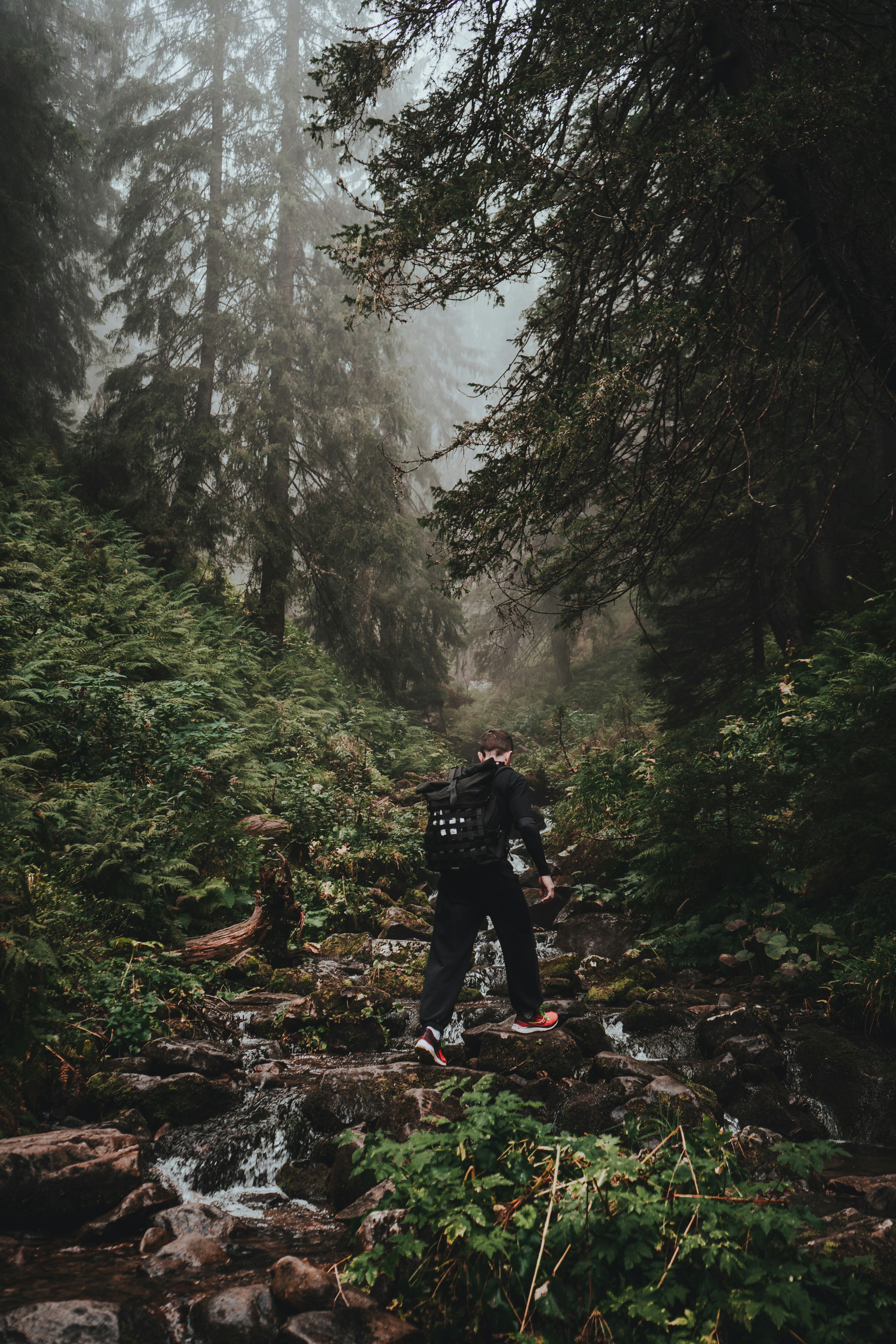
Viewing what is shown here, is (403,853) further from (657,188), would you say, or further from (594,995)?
(657,188)

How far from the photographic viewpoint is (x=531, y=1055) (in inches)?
182

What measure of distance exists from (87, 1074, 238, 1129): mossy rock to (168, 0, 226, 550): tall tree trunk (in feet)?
36.1

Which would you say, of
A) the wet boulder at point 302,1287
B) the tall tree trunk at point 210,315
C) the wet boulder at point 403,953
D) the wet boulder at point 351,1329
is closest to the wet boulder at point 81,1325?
the wet boulder at point 302,1287

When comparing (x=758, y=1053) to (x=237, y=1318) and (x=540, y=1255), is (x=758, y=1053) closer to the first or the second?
(x=540, y=1255)

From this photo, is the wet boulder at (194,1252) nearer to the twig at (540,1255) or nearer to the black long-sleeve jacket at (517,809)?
the twig at (540,1255)

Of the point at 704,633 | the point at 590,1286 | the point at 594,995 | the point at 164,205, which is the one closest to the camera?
the point at 590,1286

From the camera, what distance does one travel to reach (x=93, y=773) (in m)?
7.12

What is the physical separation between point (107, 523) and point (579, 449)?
32.8ft

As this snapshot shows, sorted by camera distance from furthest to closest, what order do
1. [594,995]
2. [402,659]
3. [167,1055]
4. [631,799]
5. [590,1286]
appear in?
[402,659] < [631,799] < [594,995] < [167,1055] < [590,1286]

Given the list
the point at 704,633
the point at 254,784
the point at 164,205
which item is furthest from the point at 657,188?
the point at 164,205

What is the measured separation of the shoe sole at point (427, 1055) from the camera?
15.0ft

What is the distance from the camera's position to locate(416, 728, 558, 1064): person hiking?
15.2ft

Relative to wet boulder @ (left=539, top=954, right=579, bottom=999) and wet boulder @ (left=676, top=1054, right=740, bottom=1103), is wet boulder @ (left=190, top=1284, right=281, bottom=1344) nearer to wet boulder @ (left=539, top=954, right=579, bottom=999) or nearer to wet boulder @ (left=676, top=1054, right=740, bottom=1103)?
wet boulder @ (left=676, top=1054, right=740, bottom=1103)

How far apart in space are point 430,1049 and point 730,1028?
213 cm
